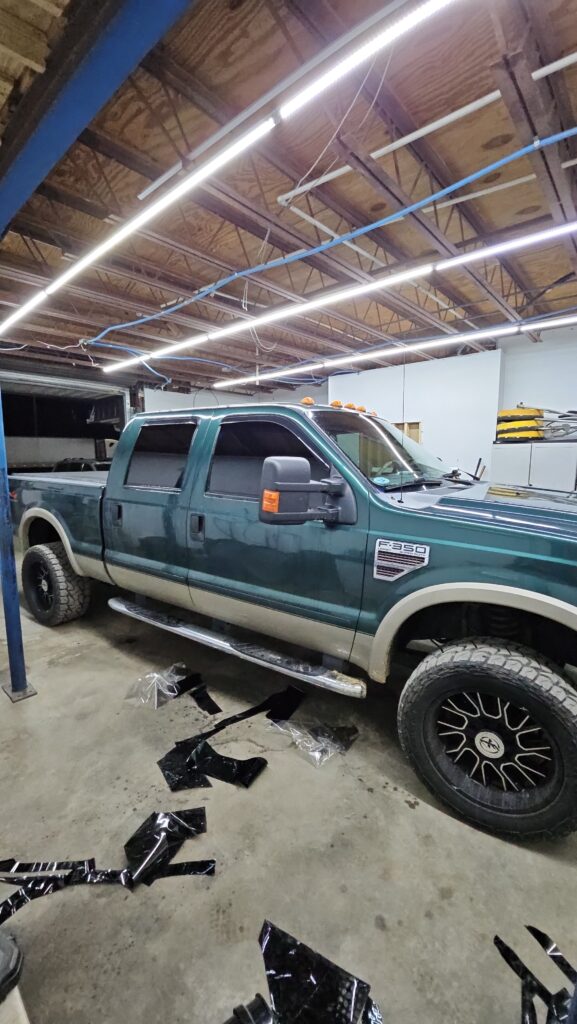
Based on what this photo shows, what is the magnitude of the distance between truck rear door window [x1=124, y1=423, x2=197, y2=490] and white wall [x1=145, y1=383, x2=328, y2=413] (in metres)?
9.13

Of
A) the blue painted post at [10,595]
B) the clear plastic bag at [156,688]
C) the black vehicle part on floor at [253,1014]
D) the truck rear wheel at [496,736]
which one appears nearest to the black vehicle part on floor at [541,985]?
the truck rear wheel at [496,736]

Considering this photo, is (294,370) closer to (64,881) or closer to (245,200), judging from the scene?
(245,200)

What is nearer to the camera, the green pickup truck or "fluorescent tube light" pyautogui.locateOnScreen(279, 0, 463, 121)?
the green pickup truck

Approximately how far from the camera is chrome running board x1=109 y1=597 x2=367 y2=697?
79.4 inches

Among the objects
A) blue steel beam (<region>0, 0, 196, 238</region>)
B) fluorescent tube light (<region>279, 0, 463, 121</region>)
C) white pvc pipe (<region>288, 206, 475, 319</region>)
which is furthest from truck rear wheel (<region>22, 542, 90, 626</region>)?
white pvc pipe (<region>288, 206, 475, 319</region>)

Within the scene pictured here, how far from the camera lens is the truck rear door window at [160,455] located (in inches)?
112

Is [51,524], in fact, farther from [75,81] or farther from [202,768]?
[75,81]

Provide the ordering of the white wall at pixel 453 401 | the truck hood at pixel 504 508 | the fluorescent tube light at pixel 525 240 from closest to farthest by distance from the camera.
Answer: the truck hood at pixel 504 508 < the fluorescent tube light at pixel 525 240 < the white wall at pixel 453 401

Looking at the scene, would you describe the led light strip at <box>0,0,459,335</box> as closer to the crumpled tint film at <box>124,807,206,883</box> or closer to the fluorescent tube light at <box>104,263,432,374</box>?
the fluorescent tube light at <box>104,263,432,374</box>

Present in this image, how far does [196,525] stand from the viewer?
8.56 ft

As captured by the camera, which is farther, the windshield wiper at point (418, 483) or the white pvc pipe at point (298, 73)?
the windshield wiper at point (418, 483)

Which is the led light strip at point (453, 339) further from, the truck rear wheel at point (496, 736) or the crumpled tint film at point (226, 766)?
the crumpled tint film at point (226, 766)

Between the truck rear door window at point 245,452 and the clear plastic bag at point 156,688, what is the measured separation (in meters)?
1.46

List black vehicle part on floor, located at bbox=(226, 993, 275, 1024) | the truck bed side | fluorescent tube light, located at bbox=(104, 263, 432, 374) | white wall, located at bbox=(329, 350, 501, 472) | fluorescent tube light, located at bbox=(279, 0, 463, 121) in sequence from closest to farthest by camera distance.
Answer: black vehicle part on floor, located at bbox=(226, 993, 275, 1024)
fluorescent tube light, located at bbox=(279, 0, 463, 121)
the truck bed side
fluorescent tube light, located at bbox=(104, 263, 432, 374)
white wall, located at bbox=(329, 350, 501, 472)
